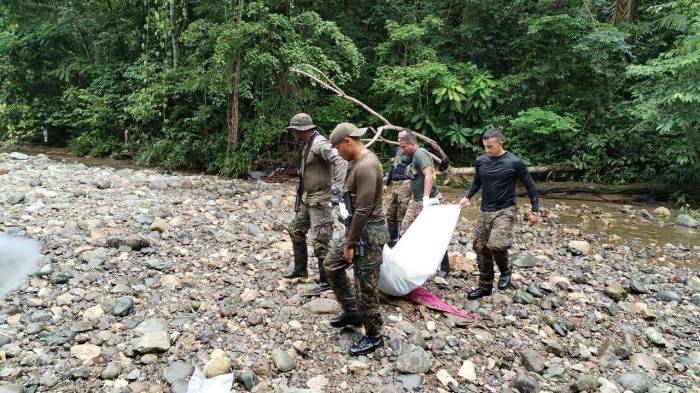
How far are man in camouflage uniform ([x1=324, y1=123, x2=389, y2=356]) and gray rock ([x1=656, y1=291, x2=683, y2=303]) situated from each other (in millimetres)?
4052

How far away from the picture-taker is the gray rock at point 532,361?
3.96m

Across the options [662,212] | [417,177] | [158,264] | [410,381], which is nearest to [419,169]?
[417,177]

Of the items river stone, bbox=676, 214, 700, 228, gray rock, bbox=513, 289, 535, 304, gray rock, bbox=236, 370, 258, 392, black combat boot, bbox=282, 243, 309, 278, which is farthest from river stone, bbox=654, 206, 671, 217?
gray rock, bbox=236, 370, 258, 392

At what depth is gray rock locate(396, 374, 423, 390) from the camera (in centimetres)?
354

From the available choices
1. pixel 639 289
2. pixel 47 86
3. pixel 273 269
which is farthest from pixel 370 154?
pixel 47 86

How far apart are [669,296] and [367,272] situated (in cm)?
438

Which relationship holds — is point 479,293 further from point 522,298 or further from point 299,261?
point 299,261

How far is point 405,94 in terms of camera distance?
13.3 metres

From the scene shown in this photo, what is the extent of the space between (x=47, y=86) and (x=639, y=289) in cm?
1998

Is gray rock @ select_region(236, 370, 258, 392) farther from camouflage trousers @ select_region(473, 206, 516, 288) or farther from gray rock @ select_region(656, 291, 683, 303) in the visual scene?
gray rock @ select_region(656, 291, 683, 303)

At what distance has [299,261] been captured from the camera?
5.10 meters

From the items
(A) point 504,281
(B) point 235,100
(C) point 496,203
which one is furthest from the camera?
(B) point 235,100

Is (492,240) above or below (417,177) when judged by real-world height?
below

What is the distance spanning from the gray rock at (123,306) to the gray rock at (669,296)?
6093mm
